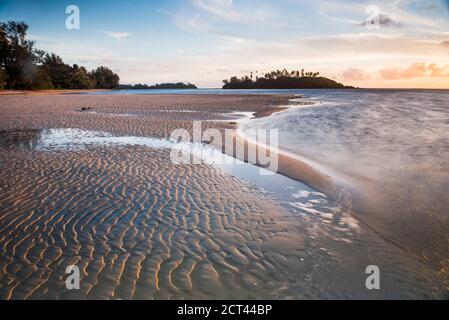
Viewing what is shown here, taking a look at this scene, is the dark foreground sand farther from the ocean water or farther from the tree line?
the tree line

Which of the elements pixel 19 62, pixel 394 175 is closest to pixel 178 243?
pixel 394 175

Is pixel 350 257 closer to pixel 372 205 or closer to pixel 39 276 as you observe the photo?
pixel 372 205

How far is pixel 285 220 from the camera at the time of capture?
21.4 ft

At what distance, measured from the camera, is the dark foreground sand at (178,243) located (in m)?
4.27

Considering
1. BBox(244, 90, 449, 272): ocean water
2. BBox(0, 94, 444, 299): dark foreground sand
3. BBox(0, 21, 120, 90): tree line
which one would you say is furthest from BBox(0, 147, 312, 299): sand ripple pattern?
BBox(0, 21, 120, 90): tree line

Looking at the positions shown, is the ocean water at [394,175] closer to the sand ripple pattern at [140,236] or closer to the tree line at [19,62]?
the sand ripple pattern at [140,236]

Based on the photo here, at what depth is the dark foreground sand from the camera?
4.27 meters

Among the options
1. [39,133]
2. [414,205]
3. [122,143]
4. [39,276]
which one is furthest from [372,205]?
[39,133]

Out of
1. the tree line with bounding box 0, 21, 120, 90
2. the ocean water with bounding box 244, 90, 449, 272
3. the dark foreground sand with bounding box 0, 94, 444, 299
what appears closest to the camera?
the dark foreground sand with bounding box 0, 94, 444, 299

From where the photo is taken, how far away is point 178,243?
5445 mm

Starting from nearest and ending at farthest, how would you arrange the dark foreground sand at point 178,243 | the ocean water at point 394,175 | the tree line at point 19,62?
the dark foreground sand at point 178,243, the ocean water at point 394,175, the tree line at point 19,62

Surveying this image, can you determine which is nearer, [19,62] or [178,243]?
[178,243]

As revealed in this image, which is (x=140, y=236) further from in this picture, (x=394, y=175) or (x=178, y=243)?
(x=394, y=175)

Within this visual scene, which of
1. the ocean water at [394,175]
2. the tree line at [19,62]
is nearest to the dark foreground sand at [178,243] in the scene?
the ocean water at [394,175]
